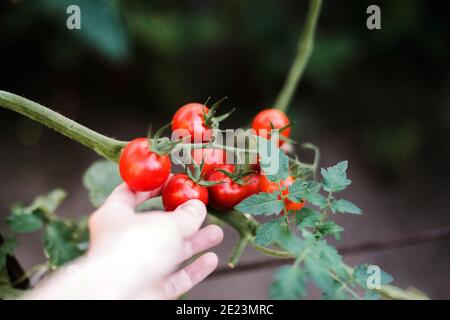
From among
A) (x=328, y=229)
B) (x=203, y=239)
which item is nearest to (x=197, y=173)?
(x=203, y=239)

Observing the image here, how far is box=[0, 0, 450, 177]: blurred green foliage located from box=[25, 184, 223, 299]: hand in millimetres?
1162

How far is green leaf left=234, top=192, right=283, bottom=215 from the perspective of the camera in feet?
2.38

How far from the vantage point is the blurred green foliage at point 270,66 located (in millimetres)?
1821

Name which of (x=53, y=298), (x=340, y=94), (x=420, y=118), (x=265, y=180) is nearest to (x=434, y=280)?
(x=420, y=118)

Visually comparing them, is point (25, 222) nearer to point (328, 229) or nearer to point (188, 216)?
point (188, 216)

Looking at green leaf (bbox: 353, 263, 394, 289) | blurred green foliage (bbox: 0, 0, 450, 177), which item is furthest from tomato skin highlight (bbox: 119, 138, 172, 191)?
blurred green foliage (bbox: 0, 0, 450, 177)

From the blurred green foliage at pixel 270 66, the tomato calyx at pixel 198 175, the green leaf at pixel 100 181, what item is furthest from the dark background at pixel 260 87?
the tomato calyx at pixel 198 175

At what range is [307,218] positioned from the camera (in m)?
0.72

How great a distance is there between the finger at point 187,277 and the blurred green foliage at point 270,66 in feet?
3.80

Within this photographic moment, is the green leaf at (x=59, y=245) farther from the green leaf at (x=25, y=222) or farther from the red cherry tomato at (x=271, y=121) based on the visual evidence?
the red cherry tomato at (x=271, y=121)

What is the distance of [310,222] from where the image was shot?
72 centimetres

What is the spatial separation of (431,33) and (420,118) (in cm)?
30

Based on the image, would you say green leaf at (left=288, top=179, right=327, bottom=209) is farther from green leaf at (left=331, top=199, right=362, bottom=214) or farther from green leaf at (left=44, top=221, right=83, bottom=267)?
green leaf at (left=44, top=221, right=83, bottom=267)
